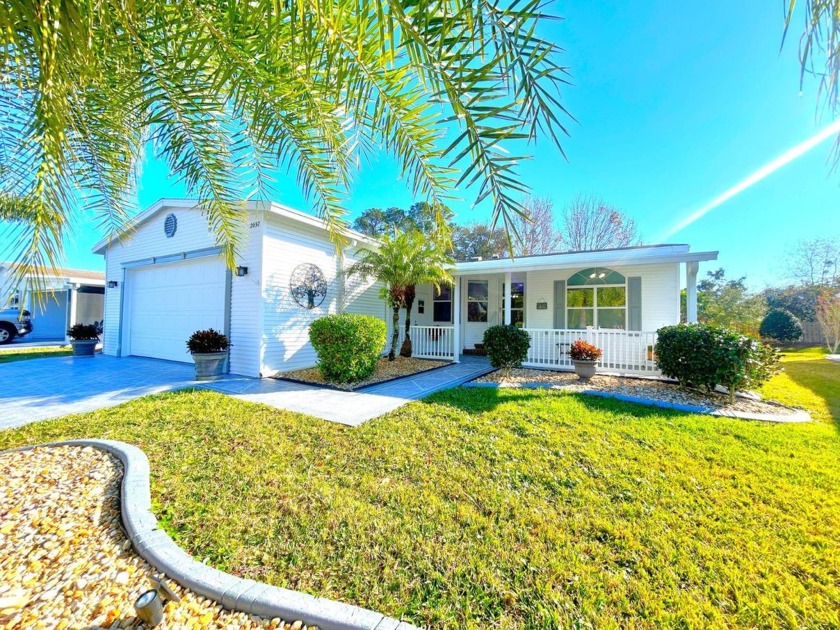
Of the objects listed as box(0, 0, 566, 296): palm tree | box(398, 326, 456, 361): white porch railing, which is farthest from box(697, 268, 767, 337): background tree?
box(0, 0, 566, 296): palm tree

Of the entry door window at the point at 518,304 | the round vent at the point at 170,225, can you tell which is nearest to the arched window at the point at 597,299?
the entry door window at the point at 518,304

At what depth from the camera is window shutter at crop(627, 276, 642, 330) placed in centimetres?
969

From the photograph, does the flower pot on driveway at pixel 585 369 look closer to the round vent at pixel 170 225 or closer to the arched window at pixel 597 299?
the arched window at pixel 597 299

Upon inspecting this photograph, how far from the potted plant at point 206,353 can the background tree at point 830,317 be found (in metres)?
27.9

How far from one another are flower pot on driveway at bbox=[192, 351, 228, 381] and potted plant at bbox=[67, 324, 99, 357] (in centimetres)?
697

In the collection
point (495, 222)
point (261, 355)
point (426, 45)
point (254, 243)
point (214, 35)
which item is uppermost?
point (254, 243)

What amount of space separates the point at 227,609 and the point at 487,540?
1.66m

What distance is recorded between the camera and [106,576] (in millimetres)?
1804

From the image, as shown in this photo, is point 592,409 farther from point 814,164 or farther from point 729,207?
point 729,207

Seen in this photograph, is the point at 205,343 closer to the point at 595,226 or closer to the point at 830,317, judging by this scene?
the point at 595,226

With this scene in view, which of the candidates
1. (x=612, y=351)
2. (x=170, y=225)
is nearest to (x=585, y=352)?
(x=612, y=351)

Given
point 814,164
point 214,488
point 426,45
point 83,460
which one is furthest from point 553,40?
point 83,460

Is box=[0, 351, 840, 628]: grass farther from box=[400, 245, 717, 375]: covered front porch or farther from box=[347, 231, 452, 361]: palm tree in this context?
box=[347, 231, 452, 361]: palm tree

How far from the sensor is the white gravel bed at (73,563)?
156 centimetres
